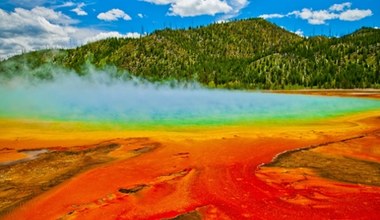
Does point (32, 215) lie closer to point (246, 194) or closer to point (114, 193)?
point (114, 193)

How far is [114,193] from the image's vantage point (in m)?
8.35

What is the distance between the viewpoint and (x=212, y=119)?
2177cm

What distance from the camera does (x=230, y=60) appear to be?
149 metres

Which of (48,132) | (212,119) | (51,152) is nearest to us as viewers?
(51,152)

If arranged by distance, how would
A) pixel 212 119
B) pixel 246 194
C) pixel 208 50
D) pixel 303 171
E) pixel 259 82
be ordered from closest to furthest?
pixel 246 194 → pixel 303 171 → pixel 212 119 → pixel 259 82 → pixel 208 50

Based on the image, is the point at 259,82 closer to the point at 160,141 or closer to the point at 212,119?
the point at 212,119

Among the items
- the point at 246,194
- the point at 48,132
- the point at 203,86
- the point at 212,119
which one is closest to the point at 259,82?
the point at 203,86

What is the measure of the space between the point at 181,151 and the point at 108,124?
321 inches

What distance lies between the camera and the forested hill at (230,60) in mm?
102263

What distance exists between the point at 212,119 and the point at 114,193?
1382 cm

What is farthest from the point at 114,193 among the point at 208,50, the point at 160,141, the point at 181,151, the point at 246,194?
the point at 208,50

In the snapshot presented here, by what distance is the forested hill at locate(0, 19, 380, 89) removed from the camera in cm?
10226

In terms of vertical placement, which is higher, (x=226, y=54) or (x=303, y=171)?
(x=226, y=54)

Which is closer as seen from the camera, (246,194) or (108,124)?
(246,194)
